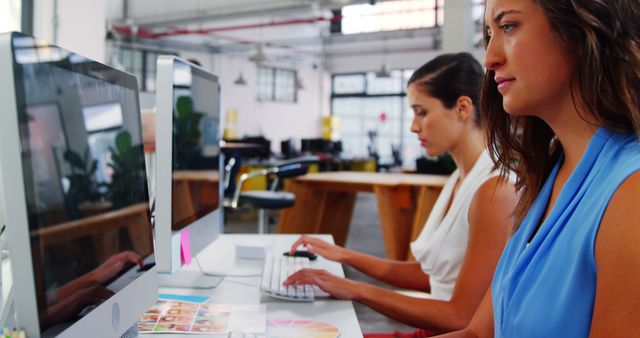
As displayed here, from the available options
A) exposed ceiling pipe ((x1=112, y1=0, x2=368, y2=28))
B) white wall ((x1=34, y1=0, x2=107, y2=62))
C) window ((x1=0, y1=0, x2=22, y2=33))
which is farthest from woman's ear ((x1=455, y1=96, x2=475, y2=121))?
exposed ceiling pipe ((x1=112, y1=0, x2=368, y2=28))

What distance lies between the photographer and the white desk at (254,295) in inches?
50.0

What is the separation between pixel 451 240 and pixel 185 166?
0.77m

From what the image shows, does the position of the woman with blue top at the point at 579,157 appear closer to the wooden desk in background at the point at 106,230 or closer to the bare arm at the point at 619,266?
the bare arm at the point at 619,266

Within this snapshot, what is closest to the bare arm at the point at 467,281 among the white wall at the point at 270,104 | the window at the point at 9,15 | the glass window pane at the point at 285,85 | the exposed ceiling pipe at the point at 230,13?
the window at the point at 9,15

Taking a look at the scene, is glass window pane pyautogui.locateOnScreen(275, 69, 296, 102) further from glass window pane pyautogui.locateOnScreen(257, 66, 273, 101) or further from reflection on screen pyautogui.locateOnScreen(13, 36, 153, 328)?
reflection on screen pyautogui.locateOnScreen(13, 36, 153, 328)

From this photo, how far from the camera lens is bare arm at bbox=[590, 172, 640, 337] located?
0.72m

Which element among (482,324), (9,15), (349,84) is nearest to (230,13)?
(349,84)

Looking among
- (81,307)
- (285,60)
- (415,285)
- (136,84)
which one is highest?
(285,60)

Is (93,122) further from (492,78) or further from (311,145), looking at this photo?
(311,145)

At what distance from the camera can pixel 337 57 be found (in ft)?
52.6

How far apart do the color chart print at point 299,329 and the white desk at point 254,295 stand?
0.03 m

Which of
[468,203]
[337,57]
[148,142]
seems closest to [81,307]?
[468,203]

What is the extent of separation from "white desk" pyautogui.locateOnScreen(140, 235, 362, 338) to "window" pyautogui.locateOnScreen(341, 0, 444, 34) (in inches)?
370

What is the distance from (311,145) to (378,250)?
685 centimetres
